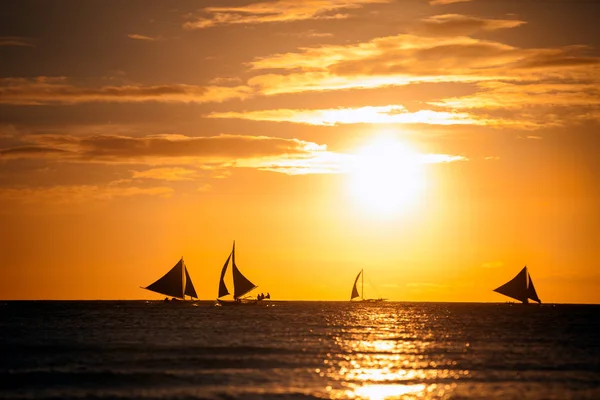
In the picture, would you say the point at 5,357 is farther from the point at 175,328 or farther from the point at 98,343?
the point at 175,328

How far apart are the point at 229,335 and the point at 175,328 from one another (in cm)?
1868

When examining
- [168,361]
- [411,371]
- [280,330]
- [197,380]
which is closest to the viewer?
[197,380]

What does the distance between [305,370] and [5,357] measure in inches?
1072

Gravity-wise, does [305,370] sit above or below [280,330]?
below

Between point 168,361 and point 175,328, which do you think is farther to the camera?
point 175,328

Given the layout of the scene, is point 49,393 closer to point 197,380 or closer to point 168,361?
point 197,380

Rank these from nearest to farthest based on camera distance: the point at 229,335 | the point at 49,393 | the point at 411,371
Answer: the point at 49,393 → the point at 411,371 → the point at 229,335

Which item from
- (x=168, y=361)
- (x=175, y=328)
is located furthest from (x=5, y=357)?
(x=175, y=328)

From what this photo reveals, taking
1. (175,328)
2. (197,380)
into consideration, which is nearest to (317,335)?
(175,328)

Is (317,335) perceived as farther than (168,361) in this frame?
Yes

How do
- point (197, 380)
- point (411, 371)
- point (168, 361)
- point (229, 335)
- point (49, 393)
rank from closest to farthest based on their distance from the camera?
point (49, 393), point (197, 380), point (411, 371), point (168, 361), point (229, 335)

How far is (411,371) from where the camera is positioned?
6781 cm

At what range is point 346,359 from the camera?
77875 mm

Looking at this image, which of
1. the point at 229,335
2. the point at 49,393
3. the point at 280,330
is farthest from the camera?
the point at 280,330
